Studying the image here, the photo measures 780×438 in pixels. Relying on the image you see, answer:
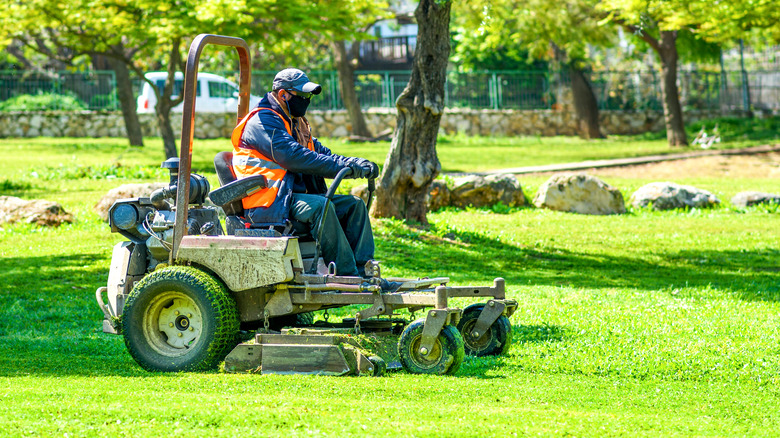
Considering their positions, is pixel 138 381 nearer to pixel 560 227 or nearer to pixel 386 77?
pixel 560 227

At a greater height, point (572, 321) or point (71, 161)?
point (71, 161)

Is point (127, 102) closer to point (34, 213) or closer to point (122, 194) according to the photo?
point (122, 194)

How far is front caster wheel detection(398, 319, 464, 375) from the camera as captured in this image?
6430 mm

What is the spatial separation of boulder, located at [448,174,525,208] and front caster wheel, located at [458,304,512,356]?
35.8 ft

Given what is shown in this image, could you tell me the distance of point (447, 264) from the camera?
13.1m

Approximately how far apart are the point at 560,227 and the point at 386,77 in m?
17.8

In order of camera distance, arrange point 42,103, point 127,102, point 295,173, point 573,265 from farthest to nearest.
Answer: point 42,103
point 127,102
point 573,265
point 295,173

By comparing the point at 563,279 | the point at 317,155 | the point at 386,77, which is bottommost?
the point at 563,279

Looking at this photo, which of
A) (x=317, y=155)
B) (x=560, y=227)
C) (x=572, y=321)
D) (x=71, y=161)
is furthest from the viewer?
(x=71, y=161)

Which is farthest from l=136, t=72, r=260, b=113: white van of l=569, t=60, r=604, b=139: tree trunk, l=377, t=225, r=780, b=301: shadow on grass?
l=377, t=225, r=780, b=301: shadow on grass

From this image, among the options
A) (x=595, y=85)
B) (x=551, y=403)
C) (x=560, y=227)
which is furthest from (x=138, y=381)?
(x=595, y=85)

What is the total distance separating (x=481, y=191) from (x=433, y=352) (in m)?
12.0

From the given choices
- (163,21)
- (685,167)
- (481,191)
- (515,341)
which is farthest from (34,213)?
(685,167)

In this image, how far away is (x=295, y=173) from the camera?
7.12m
